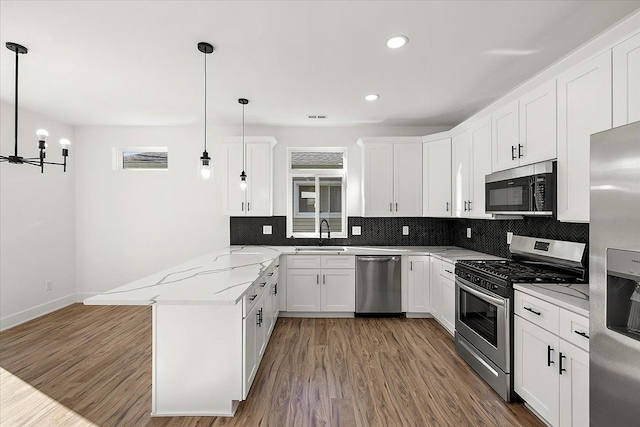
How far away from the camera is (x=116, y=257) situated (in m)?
4.86

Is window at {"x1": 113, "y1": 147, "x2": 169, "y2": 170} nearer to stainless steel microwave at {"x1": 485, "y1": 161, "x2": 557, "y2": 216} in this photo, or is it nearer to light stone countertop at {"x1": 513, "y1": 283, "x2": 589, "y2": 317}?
stainless steel microwave at {"x1": 485, "y1": 161, "x2": 557, "y2": 216}

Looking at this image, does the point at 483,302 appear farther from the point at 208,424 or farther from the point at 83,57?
the point at 83,57

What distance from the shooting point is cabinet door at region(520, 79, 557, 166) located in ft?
7.70

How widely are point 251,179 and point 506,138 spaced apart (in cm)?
307

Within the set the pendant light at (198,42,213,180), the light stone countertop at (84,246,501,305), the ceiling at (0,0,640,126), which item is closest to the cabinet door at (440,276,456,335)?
the light stone countertop at (84,246,501,305)

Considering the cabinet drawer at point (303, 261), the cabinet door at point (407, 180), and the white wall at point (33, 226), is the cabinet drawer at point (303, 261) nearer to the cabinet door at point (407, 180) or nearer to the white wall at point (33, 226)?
the cabinet door at point (407, 180)

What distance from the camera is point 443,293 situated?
3732 millimetres

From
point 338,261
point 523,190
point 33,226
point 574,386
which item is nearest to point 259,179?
point 338,261

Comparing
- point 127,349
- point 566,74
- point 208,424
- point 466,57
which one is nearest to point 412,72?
point 466,57

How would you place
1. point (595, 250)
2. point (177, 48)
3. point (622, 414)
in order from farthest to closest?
point (177, 48), point (595, 250), point (622, 414)

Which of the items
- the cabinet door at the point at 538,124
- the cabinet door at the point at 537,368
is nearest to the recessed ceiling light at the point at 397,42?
the cabinet door at the point at 538,124

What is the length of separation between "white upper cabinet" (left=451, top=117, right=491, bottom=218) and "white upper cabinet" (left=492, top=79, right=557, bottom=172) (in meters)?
0.18

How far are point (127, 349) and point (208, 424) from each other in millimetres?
1693

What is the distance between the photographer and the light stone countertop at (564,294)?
5.86ft
